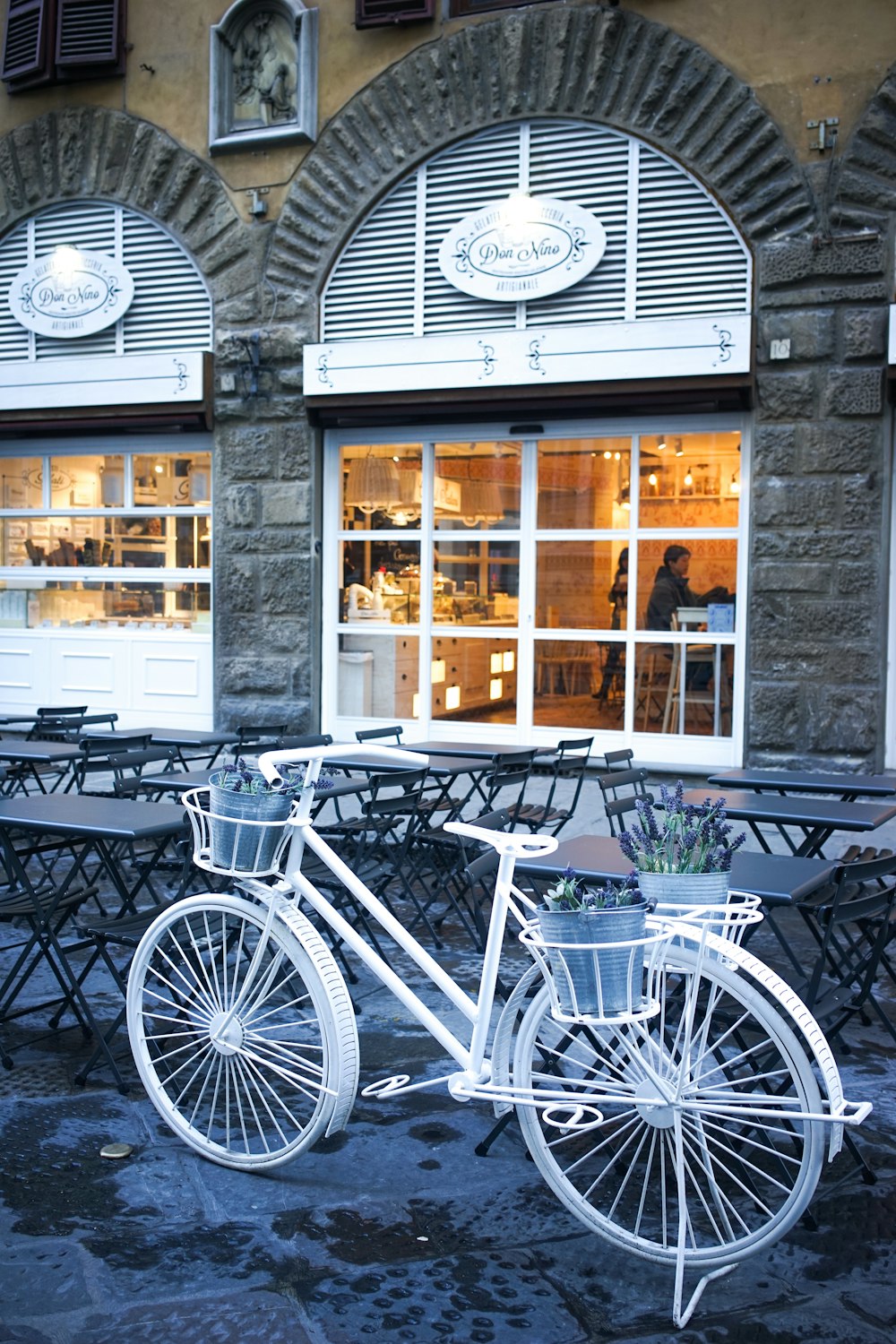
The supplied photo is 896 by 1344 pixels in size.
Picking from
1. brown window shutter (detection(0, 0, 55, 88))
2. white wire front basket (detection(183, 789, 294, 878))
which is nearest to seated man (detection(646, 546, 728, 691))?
brown window shutter (detection(0, 0, 55, 88))

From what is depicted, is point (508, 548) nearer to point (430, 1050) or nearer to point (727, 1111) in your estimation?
point (430, 1050)

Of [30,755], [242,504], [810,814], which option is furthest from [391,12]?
[810,814]

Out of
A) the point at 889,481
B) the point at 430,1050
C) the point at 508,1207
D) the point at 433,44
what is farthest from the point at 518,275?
the point at 508,1207

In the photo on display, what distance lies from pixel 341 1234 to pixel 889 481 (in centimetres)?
768

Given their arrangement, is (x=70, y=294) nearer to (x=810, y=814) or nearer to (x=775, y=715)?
(x=775, y=715)

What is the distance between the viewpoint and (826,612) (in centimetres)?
959

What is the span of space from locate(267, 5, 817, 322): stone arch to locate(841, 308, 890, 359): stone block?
76 centimetres

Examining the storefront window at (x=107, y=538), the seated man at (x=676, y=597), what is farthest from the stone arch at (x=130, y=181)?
the seated man at (x=676, y=597)

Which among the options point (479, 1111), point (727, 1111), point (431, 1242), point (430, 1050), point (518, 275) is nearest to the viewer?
point (727, 1111)

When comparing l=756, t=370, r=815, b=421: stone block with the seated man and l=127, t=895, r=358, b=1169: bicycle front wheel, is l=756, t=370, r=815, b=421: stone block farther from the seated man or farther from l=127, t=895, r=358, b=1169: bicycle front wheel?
l=127, t=895, r=358, b=1169: bicycle front wheel

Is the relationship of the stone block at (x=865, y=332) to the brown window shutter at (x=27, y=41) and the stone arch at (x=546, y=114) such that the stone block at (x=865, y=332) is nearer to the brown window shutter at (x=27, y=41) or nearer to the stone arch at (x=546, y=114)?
the stone arch at (x=546, y=114)

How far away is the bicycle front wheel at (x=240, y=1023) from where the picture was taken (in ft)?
11.2

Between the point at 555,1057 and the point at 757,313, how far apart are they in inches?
298

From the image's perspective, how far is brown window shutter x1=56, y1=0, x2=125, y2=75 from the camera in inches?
461
